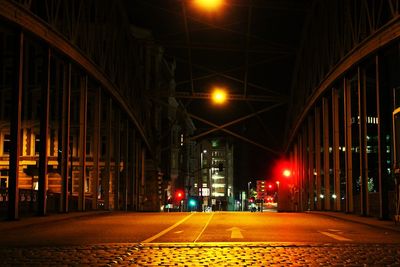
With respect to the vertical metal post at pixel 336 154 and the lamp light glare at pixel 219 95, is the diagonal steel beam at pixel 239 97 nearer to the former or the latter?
the lamp light glare at pixel 219 95

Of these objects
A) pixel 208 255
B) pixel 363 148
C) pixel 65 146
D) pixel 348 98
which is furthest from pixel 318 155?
pixel 208 255

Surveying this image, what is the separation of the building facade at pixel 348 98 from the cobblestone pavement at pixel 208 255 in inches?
281

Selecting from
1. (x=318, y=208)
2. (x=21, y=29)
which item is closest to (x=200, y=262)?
(x=21, y=29)

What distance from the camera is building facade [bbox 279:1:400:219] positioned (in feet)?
63.8

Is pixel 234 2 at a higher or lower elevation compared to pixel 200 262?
higher

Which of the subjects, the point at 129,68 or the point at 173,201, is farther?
the point at 173,201

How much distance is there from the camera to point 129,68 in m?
42.1

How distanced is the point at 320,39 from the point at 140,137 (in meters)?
17.5

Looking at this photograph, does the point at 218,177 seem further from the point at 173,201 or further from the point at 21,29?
the point at 21,29

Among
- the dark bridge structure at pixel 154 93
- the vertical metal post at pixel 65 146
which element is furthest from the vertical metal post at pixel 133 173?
the vertical metal post at pixel 65 146

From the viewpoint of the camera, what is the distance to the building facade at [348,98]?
19.4 m

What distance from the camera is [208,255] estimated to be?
9.91m

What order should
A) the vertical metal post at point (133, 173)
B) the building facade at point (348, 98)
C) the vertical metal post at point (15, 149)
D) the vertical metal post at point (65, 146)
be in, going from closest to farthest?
the vertical metal post at point (15, 149), the building facade at point (348, 98), the vertical metal post at point (65, 146), the vertical metal post at point (133, 173)

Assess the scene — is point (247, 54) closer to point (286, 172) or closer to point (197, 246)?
point (286, 172)
